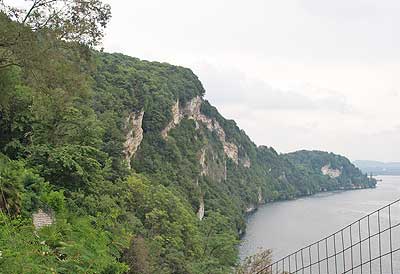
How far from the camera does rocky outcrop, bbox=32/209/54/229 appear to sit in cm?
997

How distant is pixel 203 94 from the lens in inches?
3278

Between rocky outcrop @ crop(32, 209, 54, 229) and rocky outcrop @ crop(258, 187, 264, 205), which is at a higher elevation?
rocky outcrop @ crop(32, 209, 54, 229)

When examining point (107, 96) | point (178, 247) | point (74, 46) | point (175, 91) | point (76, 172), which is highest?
point (175, 91)

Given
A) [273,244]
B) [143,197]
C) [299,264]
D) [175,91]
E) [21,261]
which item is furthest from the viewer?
[175,91]

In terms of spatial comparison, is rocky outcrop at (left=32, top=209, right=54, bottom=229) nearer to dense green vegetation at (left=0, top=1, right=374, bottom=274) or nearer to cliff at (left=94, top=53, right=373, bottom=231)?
dense green vegetation at (left=0, top=1, right=374, bottom=274)

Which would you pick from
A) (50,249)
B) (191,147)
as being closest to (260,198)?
(191,147)

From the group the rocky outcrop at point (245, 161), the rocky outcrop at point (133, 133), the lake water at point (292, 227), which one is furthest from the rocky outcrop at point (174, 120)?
the rocky outcrop at point (245, 161)

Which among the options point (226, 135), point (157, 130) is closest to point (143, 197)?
point (157, 130)

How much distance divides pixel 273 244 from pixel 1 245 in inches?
1638

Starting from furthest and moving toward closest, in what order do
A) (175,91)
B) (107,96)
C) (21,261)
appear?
1. (175,91)
2. (107,96)
3. (21,261)

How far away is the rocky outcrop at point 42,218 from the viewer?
997 cm

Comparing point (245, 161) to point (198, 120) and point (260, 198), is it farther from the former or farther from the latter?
point (198, 120)

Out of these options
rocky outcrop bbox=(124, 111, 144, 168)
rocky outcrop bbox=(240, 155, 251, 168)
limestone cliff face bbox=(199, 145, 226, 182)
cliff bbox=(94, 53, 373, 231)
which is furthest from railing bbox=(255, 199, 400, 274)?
rocky outcrop bbox=(240, 155, 251, 168)

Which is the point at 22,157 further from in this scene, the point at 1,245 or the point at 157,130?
the point at 157,130
